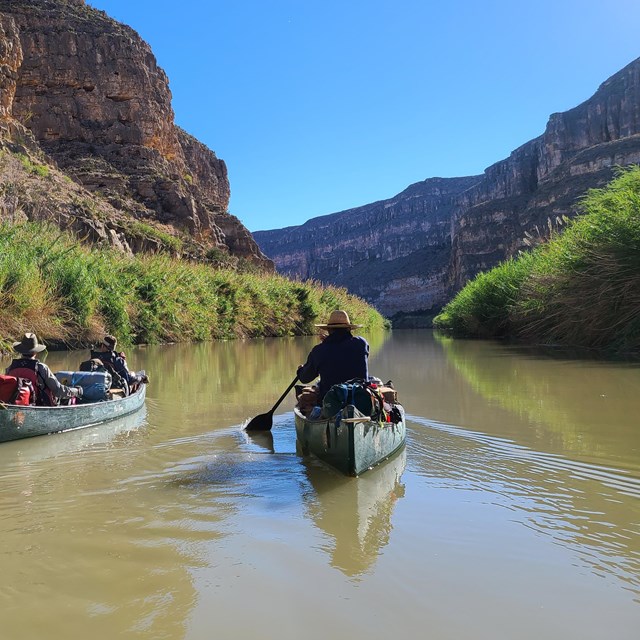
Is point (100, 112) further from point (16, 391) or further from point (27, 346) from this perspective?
point (16, 391)

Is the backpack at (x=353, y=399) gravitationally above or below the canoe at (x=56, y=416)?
above

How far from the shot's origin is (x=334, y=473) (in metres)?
4.29

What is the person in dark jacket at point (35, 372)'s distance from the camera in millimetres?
5836

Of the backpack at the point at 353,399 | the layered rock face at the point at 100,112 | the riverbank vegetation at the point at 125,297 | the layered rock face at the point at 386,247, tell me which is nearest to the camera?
the backpack at the point at 353,399

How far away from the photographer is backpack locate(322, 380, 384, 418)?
4420 millimetres

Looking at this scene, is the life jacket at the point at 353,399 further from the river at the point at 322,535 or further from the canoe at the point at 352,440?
the river at the point at 322,535

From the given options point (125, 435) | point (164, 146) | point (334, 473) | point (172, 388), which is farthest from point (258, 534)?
point (164, 146)

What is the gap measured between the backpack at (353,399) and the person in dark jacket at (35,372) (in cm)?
323

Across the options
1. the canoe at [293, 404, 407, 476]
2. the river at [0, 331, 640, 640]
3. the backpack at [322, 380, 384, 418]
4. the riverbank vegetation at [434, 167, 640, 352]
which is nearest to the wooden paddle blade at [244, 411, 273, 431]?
the river at [0, 331, 640, 640]

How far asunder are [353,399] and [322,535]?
1.51 metres

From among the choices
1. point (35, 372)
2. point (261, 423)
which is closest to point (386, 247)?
point (261, 423)

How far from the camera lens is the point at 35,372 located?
5.89 m

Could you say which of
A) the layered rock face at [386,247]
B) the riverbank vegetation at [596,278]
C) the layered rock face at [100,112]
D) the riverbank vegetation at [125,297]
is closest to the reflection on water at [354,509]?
the riverbank vegetation at [125,297]

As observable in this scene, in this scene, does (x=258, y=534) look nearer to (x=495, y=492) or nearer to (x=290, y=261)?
(x=495, y=492)
